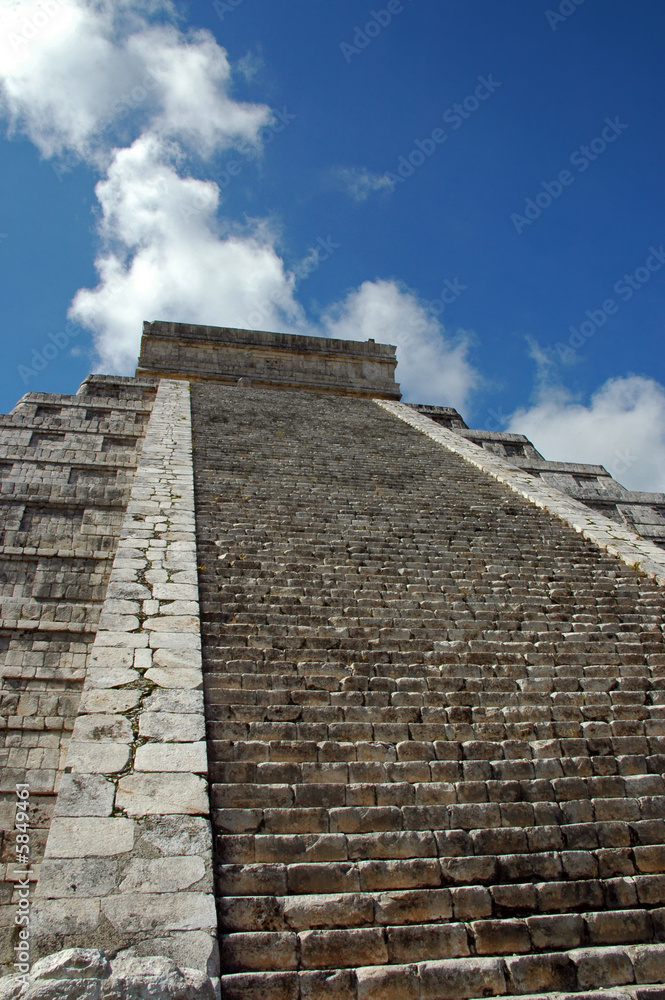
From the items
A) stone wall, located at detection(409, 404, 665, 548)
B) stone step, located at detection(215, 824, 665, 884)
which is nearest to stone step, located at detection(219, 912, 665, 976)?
stone step, located at detection(215, 824, 665, 884)

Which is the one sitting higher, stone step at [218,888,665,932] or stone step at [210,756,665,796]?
stone step at [210,756,665,796]

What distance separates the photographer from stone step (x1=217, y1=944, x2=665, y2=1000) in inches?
101

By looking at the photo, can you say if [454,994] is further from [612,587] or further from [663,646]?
[612,587]

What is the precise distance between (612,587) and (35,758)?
17.1 feet

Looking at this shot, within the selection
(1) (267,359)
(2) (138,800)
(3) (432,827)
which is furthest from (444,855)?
(1) (267,359)

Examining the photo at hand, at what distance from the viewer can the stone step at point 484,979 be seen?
256cm

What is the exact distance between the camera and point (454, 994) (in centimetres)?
265

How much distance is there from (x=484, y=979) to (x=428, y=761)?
1.16 meters

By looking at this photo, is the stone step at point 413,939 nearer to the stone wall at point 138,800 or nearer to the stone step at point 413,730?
the stone wall at point 138,800

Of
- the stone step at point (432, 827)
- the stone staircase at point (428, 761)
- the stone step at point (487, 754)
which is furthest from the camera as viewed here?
the stone step at point (487, 754)

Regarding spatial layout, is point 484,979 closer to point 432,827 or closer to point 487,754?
point 432,827

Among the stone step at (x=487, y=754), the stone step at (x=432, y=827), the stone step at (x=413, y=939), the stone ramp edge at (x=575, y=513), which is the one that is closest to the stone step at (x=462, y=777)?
the stone step at (x=487, y=754)

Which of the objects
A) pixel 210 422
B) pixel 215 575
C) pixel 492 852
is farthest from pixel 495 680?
pixel 210 422

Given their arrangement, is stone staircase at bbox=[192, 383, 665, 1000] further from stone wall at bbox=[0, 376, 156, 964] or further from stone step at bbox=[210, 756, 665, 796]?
stone wall at bbox=[0, 376, 156, 964]
